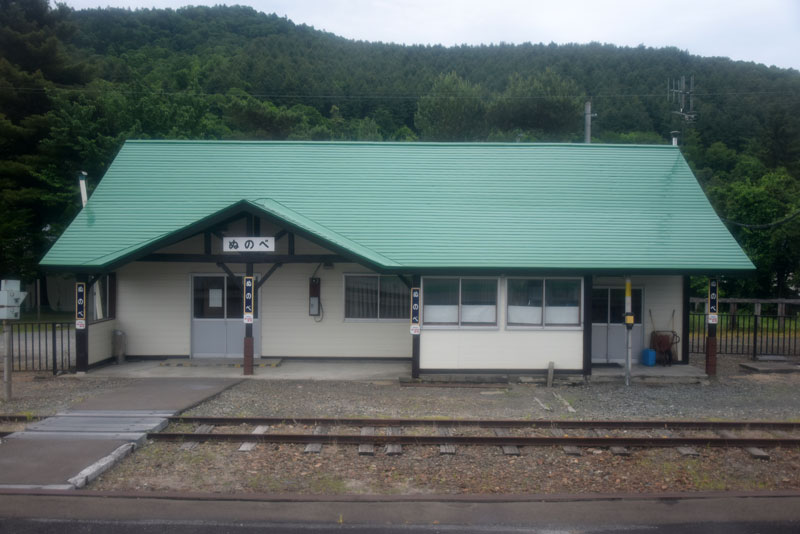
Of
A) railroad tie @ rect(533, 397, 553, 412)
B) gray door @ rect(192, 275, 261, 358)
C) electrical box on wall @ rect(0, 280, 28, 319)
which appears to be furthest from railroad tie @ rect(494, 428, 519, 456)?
electrical box on wall @ rect(0, 280, 28, 319)

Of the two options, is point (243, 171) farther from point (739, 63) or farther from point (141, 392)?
point (739, 63)

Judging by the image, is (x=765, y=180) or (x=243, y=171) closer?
(x=243, y=171)

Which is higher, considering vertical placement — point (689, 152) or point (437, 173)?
point (689, 152)

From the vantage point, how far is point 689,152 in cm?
5803

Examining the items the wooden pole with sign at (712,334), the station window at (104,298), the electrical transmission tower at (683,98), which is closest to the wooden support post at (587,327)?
the wooden pole with sign at (712,334)

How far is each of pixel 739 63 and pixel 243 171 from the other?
216 feet

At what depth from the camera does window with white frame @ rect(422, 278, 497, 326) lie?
47.5ft

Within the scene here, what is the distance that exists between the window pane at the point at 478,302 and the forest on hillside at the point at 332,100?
1177 centimetres

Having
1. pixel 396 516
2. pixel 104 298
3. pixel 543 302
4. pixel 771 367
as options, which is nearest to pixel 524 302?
pixel 543 302

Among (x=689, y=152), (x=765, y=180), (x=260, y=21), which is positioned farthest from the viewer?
(x=260, y=21)

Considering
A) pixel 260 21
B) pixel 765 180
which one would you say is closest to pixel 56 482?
pixel 765 180

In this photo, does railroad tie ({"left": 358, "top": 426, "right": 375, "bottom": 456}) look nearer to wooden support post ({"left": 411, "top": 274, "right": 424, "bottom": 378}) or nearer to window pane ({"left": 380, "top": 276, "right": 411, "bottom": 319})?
wooden support post ({"left": 411, "top": 274, "right": 424, "bottom": 378})

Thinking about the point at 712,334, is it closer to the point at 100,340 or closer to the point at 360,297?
the point at 360,297

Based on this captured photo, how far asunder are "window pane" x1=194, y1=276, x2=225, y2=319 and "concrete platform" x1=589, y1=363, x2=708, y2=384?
961 cm
